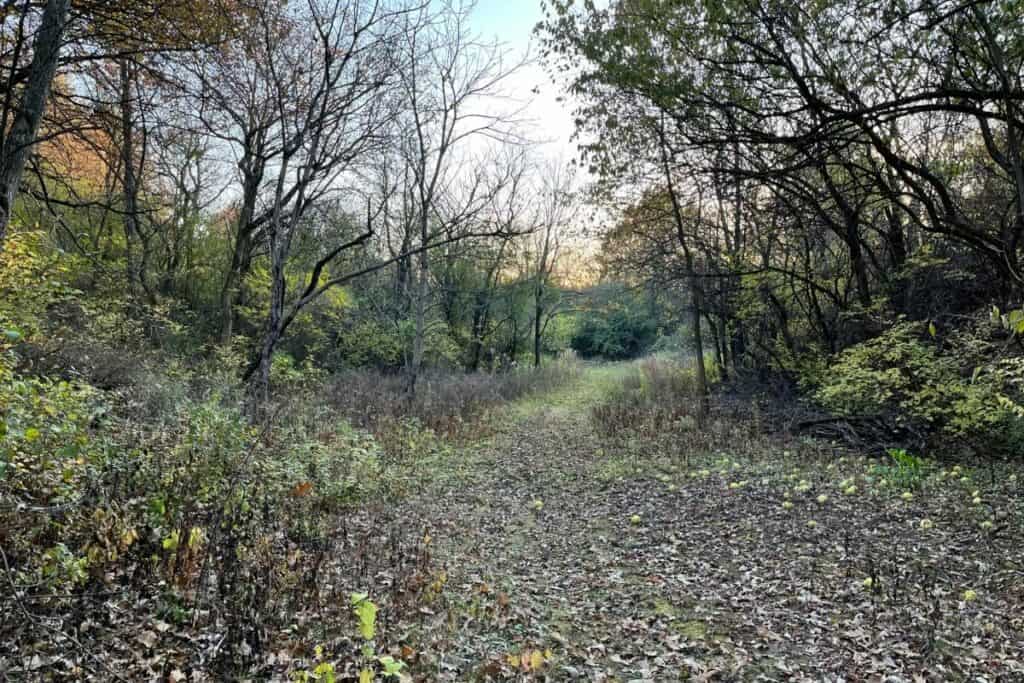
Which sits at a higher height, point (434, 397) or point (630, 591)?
point (434, 397)

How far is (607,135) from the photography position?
11953mm

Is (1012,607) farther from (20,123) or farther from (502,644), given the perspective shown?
(20,123)

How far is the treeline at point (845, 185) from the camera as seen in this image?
6251mm

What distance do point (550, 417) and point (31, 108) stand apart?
12.1 m

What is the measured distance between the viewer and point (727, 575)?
526cm

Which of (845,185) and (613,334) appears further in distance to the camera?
(613,334)

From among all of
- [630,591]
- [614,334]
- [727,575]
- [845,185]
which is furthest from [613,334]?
[630,591]

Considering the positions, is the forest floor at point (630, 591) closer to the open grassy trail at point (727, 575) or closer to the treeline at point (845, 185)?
the open grassy trail at point (727, 575)

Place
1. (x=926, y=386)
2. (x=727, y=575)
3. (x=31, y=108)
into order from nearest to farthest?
(x=31, y=108) < (x=727, y=575) < (x=926, y=386)

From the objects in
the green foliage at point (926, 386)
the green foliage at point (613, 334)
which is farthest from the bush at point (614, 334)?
the green foliage at point (926, 386)

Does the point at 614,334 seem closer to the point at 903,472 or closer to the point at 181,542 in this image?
the point at 903,472

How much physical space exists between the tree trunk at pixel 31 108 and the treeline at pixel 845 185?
6.09 meters

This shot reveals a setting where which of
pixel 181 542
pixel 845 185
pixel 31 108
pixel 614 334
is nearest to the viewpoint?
pixel 181 542

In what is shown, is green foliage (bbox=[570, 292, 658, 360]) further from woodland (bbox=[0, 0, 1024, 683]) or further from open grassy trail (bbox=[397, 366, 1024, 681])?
open grassy trail (bbox=[397, 366, 1024, 681])
